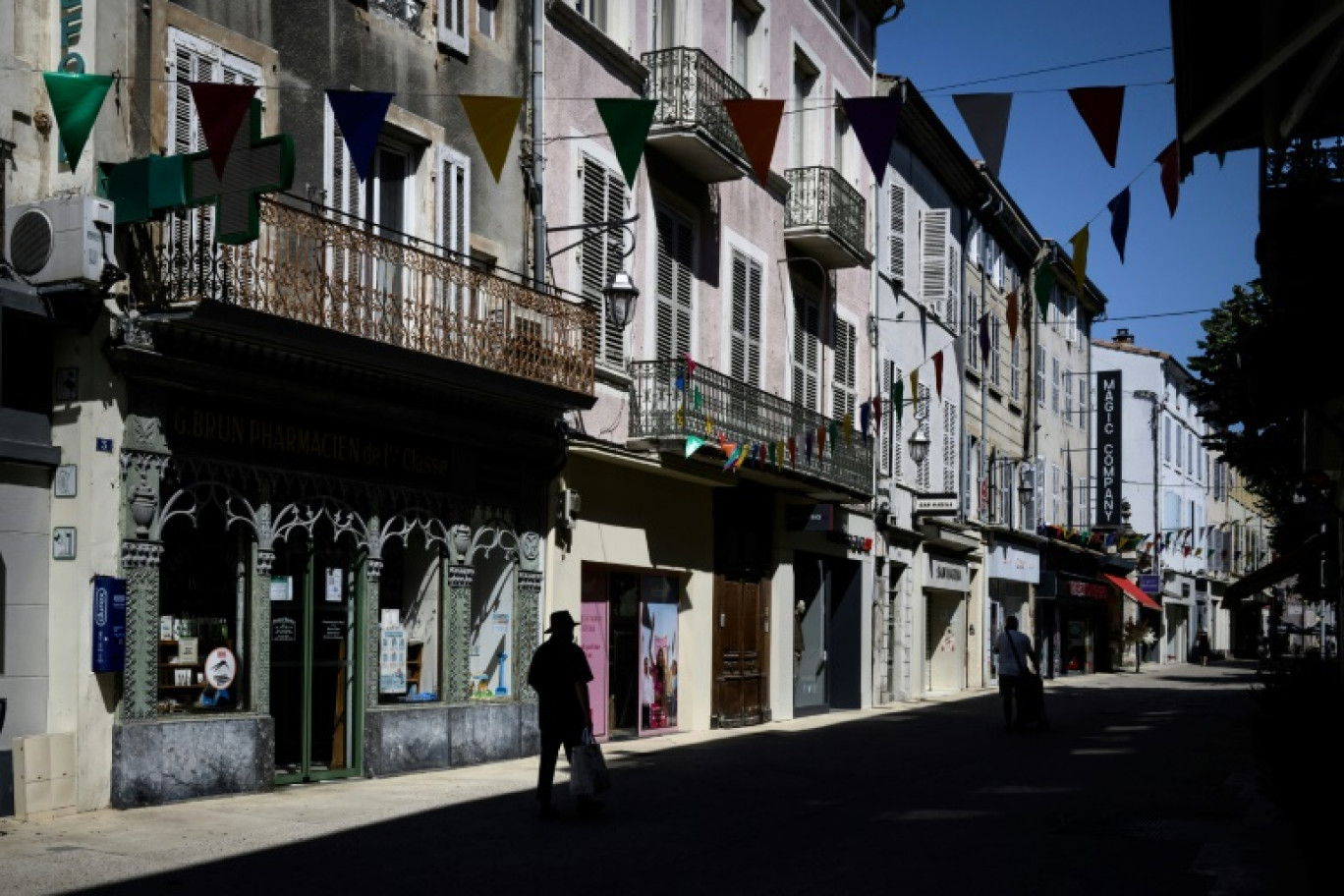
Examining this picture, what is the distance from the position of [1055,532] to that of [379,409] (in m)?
32.6

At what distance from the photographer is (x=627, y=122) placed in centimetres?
1227

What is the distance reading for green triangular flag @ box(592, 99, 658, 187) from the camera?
12.2 meters

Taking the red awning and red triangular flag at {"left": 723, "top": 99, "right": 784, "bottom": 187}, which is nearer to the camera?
red triangular flag at {"left": 723, "top": 99, "right": 784, "bottom": 187}

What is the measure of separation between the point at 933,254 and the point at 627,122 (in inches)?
885

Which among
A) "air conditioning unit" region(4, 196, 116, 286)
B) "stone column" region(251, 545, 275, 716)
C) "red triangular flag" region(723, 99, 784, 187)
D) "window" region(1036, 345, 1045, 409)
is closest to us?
"air conditioning unit" region(4, 196, 116, 286)

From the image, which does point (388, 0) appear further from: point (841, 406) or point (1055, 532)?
point (1055, 532)

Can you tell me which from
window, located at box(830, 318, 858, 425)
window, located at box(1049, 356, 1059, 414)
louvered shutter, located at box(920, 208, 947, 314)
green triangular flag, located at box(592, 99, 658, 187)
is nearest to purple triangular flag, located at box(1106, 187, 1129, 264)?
green triangular flag, located at box(592, 99, 658, 187)

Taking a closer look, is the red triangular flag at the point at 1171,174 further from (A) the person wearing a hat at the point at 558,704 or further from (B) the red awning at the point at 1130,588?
(B) the red awning at the point at 1130,588

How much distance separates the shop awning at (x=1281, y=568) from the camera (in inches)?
933

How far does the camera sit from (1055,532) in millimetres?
45125

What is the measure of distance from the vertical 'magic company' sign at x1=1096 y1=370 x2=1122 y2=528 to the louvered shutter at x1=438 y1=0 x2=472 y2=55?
125ft

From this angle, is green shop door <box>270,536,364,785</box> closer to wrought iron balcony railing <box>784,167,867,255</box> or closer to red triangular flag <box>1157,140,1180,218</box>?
red triangular flag <box>1157,140,1180,218</box>

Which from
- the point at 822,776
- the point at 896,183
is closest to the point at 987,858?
the point at 822,776

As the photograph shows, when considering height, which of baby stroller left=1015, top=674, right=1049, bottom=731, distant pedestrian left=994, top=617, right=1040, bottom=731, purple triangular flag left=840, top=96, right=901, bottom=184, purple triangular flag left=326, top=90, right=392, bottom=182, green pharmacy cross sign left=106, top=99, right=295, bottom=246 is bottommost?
baby stroller left=1015, top=674, right=1049, bottom=731
